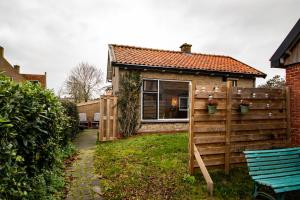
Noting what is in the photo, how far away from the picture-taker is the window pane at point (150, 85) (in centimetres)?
1212

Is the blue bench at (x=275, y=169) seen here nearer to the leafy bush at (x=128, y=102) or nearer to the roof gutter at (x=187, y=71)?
the leafy bush at (x=128, y=102)

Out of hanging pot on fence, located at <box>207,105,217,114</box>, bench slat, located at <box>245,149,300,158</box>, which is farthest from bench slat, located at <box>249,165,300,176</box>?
hanging pot on fence, located at <box>207,105,217,114</box>

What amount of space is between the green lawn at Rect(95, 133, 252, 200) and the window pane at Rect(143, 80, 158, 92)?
5171 millimetres

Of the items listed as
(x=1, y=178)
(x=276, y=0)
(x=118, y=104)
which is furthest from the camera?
(x=118, y=104)

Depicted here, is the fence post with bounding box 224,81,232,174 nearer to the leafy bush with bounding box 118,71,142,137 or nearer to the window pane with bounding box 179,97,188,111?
the leafy bush with bounding box 118,71,142,137

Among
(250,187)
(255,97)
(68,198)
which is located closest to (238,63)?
(255,97)

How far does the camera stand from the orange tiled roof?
39.9 ft

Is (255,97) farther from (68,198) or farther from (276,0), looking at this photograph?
(276,0)

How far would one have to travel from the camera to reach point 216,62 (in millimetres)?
15352

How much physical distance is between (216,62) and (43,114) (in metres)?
13.7

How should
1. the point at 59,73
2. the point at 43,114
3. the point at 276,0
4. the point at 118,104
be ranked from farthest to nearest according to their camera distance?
the point at 59,73 < the point at 118,104 < the point at 276,0 < the point at 43,114

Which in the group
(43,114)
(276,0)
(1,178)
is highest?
(276,0)

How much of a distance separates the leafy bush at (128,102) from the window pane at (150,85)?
62 cm

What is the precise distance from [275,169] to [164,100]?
844 centimetres
